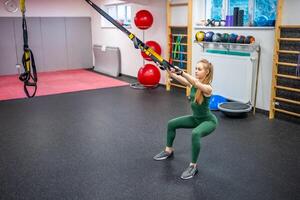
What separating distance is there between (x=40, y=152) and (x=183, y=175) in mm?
1725

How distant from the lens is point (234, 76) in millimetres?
5215

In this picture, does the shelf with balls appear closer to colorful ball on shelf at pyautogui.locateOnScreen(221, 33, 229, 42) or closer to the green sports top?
colorful ball on shelf at pyautogui.locateOnScreen(221, 33, 229, 42)

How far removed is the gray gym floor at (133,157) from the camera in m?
2.75

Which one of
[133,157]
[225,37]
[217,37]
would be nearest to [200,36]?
[217,37]

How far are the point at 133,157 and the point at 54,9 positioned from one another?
24.8 ft

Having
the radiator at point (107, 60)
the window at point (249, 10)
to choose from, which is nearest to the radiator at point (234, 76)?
the window at point (249, 10)

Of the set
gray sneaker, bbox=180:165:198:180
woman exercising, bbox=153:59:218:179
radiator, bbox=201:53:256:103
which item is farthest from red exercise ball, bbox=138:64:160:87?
gray sneaker, bbox=180:165:198:180

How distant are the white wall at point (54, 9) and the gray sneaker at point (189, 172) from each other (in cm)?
799

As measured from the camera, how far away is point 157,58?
2924mm

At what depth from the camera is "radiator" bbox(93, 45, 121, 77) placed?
8.86 metres

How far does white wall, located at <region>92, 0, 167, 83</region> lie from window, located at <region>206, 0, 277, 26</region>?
4.21 feet

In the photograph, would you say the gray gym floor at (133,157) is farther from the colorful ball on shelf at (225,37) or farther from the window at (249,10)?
the window at (249,10)

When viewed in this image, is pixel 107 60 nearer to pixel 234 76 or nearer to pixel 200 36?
pixel 200 36

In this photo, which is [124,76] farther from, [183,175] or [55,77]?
[183,175]
